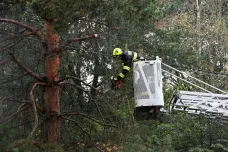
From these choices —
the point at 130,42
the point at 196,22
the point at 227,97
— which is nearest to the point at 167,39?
the point at 130,42

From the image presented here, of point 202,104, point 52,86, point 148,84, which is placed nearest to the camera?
point 148,84

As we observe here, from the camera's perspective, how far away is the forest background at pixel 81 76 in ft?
34.5

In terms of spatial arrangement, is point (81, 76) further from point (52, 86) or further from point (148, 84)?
point (148, 84)

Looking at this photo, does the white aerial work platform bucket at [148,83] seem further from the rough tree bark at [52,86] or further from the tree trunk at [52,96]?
the tree trunk at [52,96]

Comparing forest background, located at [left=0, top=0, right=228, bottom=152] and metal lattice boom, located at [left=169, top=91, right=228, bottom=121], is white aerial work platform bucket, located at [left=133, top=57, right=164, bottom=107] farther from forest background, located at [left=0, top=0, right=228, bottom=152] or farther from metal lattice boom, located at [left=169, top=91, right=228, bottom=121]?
forest background, located at [left=0, top=0, right=228, bottom=152]

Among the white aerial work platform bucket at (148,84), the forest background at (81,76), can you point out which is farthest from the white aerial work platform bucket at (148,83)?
the forest background at (81,76)

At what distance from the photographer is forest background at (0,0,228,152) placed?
10516mm

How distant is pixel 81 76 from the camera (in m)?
15.1

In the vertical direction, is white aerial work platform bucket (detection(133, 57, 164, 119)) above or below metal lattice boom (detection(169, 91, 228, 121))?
above

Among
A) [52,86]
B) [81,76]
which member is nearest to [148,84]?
[52,86]

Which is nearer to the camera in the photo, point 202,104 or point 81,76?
point 202,104

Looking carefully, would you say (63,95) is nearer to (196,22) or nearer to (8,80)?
(8,80)

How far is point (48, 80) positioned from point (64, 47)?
0.94m

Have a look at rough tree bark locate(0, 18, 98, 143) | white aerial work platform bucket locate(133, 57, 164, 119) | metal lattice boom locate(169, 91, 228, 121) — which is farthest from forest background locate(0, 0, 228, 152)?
metal lattice boom locate(169, 91, 228, 121)
